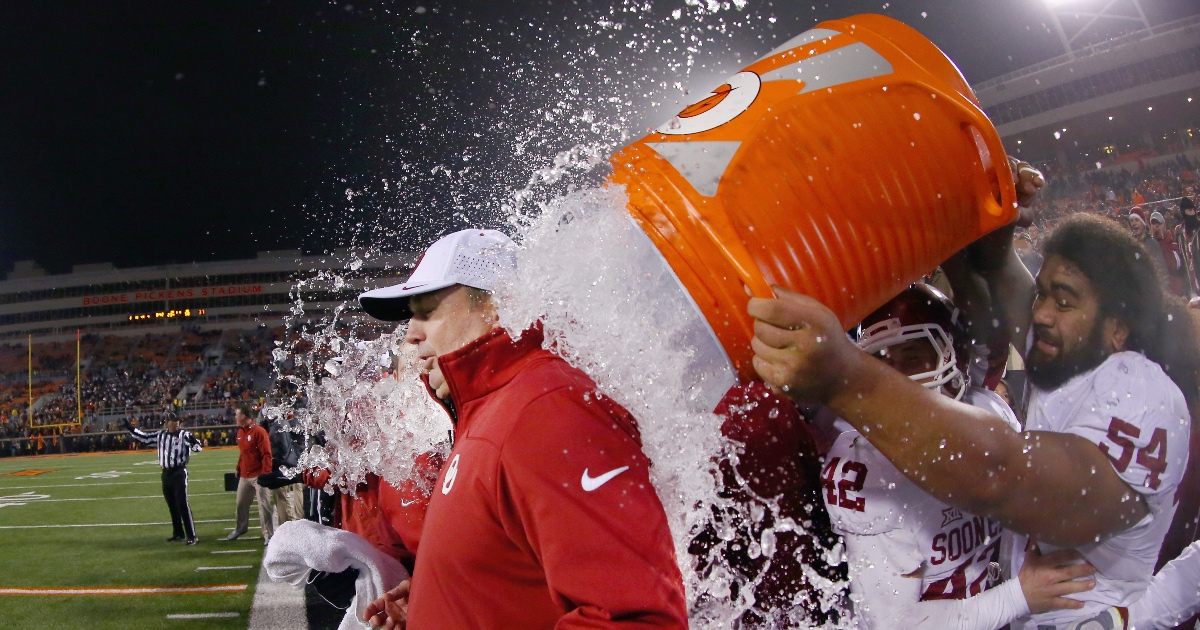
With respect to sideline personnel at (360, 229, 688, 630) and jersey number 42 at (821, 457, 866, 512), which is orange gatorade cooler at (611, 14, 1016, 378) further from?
jersey number 42 at (821, 457, 866, 512)

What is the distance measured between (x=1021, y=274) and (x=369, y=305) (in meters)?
1.76

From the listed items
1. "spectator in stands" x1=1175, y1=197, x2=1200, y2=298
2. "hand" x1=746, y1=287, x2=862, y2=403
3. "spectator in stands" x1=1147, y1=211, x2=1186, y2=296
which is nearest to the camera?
"hand" x1=746, y1=287, x2=862, y2=403

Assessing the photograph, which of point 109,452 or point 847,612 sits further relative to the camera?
point 109,452

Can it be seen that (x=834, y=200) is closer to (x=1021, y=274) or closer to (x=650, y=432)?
(x=650, y=432)

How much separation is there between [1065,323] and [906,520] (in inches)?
20.1

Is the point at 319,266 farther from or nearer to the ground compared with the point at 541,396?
nearer to the ground

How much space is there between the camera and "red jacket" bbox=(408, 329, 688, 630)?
1.17 m

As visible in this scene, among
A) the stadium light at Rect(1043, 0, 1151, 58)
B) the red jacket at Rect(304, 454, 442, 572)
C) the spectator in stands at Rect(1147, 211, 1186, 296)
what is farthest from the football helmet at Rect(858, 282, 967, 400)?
the stadium light at Rect(1043, 0, 1151, 58)

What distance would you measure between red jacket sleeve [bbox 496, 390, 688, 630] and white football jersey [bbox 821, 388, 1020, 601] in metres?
0.49

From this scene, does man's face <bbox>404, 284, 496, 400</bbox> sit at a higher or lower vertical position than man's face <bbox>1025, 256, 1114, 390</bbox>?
lower

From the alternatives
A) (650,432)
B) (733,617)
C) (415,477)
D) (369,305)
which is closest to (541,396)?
(650,432)

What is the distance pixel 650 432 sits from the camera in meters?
1.26

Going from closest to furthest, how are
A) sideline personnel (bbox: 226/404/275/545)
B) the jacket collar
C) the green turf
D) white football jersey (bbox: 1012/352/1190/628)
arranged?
white football jersey (bbox: 1012/352/1190/628), the jacket collar, the green turf, sideline personnel (bbox: 226/404/275/545)

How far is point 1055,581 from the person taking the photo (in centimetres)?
135
